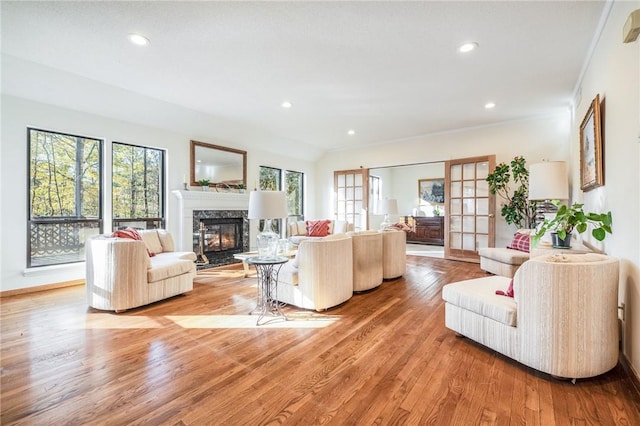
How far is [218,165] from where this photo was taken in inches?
230

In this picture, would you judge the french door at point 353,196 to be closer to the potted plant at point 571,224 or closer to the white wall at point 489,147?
the white wall at point 489,147

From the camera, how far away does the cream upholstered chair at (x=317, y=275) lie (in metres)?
2.98

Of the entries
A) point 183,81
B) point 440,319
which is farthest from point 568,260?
point 183,81

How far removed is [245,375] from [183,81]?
3.50 meters

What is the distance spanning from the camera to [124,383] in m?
1.80

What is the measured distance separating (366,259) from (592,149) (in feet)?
8.30

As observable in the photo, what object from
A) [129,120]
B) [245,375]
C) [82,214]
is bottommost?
[245,375]

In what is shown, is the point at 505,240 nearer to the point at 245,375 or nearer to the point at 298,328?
the point at 298,328

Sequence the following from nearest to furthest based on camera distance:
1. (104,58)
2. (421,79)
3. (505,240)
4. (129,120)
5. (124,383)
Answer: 1. (124,383)
2. (104,58)
3. (421,79)
4. (129,120)
5. (505,240)

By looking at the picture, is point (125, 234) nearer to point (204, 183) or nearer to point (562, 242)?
point (204, 183)

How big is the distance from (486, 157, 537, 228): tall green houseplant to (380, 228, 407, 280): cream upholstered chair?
2.25 m

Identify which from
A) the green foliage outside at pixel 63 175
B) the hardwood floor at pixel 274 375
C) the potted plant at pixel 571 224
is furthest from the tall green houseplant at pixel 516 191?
the green foliage outside at pixel 63 175

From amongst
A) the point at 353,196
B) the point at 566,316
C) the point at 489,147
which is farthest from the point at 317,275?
the point at 353,196

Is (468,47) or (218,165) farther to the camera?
(218,165)
